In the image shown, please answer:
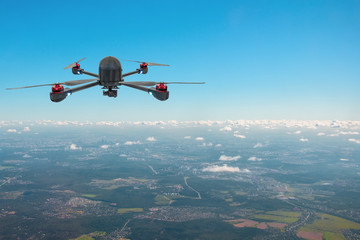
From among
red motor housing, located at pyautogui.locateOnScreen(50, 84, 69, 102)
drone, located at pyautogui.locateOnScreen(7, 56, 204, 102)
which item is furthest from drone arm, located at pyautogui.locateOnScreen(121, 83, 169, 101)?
red motor housing, located at pyautogui.locateOnScreen(50, 84, 69, 102)

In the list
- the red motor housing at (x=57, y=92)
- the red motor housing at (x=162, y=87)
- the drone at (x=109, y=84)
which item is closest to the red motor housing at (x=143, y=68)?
the drone at (x=109, y=84)

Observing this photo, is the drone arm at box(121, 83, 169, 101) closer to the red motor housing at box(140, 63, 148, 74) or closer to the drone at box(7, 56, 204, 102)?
the drone at box(7, 56, 204, 102)

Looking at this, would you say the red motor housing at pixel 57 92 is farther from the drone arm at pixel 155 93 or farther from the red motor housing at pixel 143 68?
the red motor housing at pixel 143 68

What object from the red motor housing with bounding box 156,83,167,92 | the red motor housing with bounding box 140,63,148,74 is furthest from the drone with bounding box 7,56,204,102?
the red motor housing with bounding box 140,63,148,74

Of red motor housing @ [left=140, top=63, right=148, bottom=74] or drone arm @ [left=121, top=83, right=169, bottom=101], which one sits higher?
red motor housing @ [left=140, top=63, right=148, bottom=74]

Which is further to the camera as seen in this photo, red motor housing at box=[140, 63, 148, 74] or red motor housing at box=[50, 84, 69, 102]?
red motor housing at box=[140, 63, 148, 74]

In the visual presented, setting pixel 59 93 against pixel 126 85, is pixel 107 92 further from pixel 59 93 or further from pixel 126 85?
pixel 59 93

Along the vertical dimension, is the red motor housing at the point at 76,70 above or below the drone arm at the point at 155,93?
above

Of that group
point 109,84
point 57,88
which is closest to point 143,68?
point 109,84

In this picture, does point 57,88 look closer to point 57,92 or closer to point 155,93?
point 57,92

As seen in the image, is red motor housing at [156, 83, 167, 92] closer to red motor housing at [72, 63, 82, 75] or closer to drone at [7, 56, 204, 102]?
drone at [7, 56, 204, 102]

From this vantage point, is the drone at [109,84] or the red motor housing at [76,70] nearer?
the drone at [109,84]
